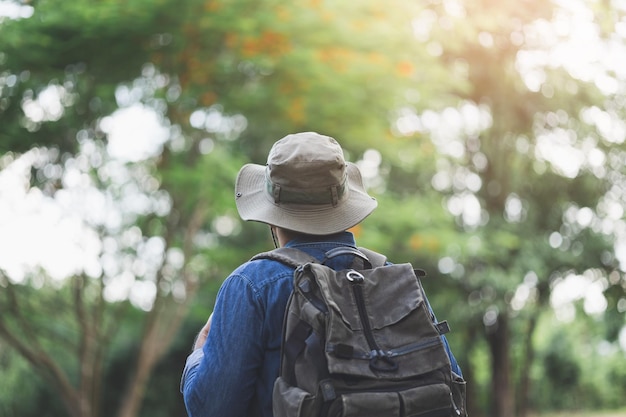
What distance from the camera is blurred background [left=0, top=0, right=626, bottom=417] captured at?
8133 millimetres

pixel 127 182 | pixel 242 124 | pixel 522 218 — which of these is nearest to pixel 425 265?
pixel 522 218

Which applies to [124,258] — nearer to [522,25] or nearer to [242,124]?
[242,124]

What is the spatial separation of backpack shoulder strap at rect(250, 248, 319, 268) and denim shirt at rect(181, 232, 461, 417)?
15 millimetres

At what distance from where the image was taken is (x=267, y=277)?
1907 mm

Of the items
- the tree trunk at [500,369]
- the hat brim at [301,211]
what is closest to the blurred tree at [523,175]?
the tree trunk at [500,369]

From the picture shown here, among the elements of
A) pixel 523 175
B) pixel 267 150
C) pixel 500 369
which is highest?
pixel 267 150

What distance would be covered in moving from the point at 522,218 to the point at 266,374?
15225 millimetres

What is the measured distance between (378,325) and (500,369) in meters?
16.1

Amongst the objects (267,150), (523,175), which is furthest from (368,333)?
(523,175)

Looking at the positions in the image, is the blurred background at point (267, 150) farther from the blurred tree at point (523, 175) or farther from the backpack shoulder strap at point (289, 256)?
the backpack shoulder strap at point (289, 256)

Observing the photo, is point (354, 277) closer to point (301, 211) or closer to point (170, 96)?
point (301, 211)

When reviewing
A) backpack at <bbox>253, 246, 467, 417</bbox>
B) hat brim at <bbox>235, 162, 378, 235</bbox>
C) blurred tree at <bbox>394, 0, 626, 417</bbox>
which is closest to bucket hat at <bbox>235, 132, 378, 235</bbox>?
hat brim at <bbox>235, 162, 378, 235</bbox>

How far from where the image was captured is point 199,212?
34.0 ft

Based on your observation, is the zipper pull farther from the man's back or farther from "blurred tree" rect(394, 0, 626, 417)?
"blurred tree" rect(394, 0, 626, 417)
